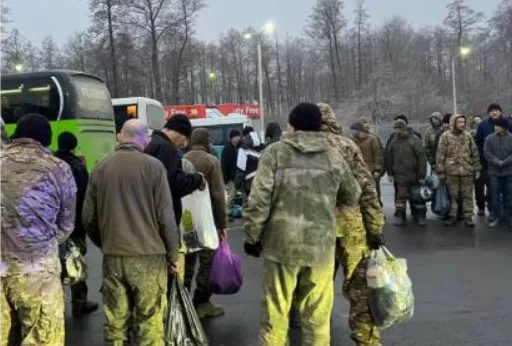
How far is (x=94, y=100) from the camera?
64.8 ft

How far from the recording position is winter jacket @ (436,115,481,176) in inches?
432

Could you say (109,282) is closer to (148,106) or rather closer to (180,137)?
(180,137)

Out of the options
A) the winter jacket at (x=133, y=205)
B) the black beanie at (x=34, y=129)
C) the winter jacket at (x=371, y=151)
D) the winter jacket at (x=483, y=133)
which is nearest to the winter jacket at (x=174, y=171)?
the winter jacket at (x=133, y=205)

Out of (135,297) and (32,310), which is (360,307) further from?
(32,310)

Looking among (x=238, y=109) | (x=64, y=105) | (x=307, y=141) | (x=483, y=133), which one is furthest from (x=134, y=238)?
(x=238, y=109)

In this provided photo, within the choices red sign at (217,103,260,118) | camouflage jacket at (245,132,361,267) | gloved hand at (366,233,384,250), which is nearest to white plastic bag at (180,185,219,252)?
camouflage jacket at (245,132,361,267)

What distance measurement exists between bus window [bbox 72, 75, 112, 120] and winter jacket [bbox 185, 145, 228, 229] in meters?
13.1

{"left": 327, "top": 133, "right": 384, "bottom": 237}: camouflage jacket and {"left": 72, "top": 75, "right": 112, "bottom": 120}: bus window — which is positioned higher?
Answer: {"left": 72, "top": 75, "right": 112, "bottom": 120}: bus window

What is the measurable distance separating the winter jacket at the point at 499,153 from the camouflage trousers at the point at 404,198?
4.39ft

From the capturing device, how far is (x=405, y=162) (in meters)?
11.4

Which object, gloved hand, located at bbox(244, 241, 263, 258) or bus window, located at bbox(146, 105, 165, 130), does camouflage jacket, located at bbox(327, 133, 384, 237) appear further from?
bus window, located at bbox(146, 105, 165, 130)

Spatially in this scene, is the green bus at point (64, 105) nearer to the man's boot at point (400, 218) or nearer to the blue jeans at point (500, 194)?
the man's boot at point (400, 218)

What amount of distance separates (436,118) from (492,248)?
360 centimetres

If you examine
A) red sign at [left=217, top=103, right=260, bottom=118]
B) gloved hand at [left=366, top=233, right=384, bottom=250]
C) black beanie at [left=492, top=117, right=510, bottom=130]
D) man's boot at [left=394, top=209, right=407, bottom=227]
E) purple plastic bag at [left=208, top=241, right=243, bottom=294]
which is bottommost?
man's boot at [left=394, top=209, right=407, bottom=227]
